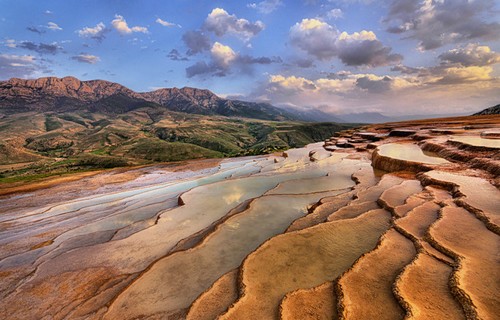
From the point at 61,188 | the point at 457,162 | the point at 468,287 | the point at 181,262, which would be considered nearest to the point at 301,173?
the point at 457,162

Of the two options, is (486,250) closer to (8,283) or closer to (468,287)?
(468,287)

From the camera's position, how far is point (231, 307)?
7.66m

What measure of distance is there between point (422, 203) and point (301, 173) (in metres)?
16.5

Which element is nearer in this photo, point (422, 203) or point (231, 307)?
point (231, 307)

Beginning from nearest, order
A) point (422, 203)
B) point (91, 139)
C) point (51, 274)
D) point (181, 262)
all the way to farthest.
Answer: point (181, 262), point (51, 274), point (422, 203), point (91, 139)

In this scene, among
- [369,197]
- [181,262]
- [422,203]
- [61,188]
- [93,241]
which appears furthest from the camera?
[61,188]

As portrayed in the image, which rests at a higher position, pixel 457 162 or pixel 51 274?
pixel 457 162

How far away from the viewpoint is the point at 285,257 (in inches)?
408

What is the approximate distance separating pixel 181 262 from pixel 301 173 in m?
21.2

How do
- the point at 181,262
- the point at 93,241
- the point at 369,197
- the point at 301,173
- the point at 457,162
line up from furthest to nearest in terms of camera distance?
the point at 301,173 < the point at 457,162 < the point at 369,197 < the point at 93,241 < the point at 181,262

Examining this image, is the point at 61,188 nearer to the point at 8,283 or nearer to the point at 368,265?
the point at 8,283

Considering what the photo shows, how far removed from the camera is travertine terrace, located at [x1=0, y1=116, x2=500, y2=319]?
24.4 feet

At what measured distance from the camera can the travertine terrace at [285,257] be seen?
7.44m

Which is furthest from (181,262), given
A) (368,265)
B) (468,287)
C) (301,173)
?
(301,173)
